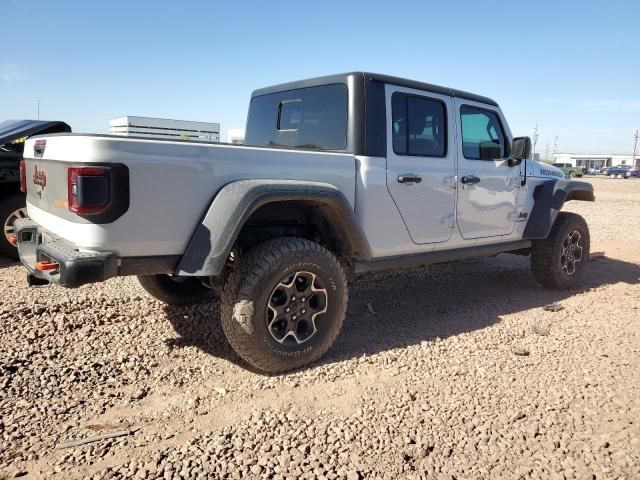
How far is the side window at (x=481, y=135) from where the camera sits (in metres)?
4.50

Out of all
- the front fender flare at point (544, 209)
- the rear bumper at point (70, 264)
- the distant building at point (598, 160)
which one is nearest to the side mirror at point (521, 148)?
the front fender flare at point (544, 209)

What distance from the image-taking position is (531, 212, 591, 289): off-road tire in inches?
212

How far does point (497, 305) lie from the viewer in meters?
5.00

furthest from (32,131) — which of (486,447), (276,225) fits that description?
(486,447)

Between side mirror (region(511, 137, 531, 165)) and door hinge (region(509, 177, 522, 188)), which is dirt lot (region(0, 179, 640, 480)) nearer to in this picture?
door hinge (region(509, 177, 522, 188))

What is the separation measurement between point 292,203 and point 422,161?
120 cm

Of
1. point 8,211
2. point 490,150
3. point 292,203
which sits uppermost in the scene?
point 490,150

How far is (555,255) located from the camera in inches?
212

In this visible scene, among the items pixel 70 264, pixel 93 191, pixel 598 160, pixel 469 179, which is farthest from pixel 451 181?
pixel 598 160

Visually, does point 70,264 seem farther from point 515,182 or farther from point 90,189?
point 515,182

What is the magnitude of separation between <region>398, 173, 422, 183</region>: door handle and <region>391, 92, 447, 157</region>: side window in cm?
18

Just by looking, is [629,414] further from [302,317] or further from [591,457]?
[302,317]

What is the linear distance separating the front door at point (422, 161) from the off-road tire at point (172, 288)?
6.09ft

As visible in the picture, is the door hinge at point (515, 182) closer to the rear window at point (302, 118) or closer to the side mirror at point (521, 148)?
the side mirror at point (521, 148)
